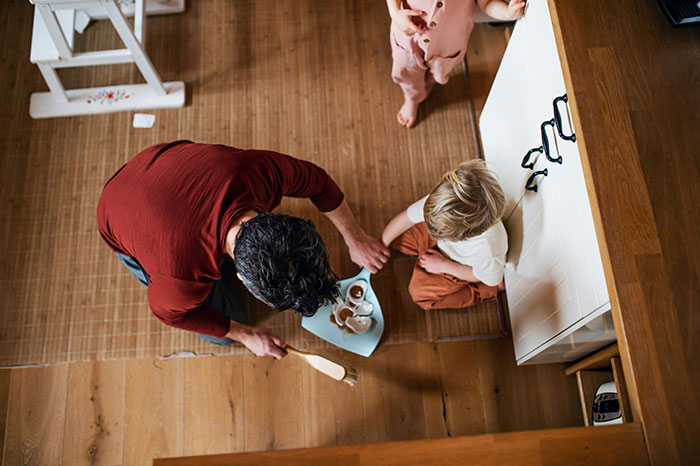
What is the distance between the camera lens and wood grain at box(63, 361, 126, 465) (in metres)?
1.33

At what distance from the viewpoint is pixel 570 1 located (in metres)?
0.89

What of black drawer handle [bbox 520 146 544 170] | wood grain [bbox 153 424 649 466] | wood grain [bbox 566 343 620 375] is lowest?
wood grain [bbox 153 424 649 466]

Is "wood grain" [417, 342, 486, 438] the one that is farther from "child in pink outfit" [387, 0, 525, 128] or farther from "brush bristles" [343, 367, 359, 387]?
"child in pink outfit" [387, 0, 525, 128]

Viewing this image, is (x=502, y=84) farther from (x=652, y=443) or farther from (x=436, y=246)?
(x=652, y=443)

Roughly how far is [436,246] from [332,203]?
375 mm

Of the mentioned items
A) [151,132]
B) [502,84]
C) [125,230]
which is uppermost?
[151,132]

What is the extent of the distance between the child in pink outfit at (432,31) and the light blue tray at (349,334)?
0.67 meters

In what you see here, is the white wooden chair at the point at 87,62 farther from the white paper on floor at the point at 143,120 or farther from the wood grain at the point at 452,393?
the wood grain at the point at 452,393

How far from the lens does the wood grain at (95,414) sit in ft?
4.36

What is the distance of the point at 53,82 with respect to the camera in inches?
59.7

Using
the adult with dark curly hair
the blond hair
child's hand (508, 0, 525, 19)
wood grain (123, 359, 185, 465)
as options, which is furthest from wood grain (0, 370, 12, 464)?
child's hand (508, 0, 525, 19)

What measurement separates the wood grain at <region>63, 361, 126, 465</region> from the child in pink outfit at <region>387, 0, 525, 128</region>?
49.8 inches

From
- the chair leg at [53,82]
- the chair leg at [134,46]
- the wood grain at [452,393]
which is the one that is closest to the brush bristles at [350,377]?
the wood grain at [452,393]

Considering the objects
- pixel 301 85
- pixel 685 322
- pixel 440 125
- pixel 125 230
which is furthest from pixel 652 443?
pixel 301 85
